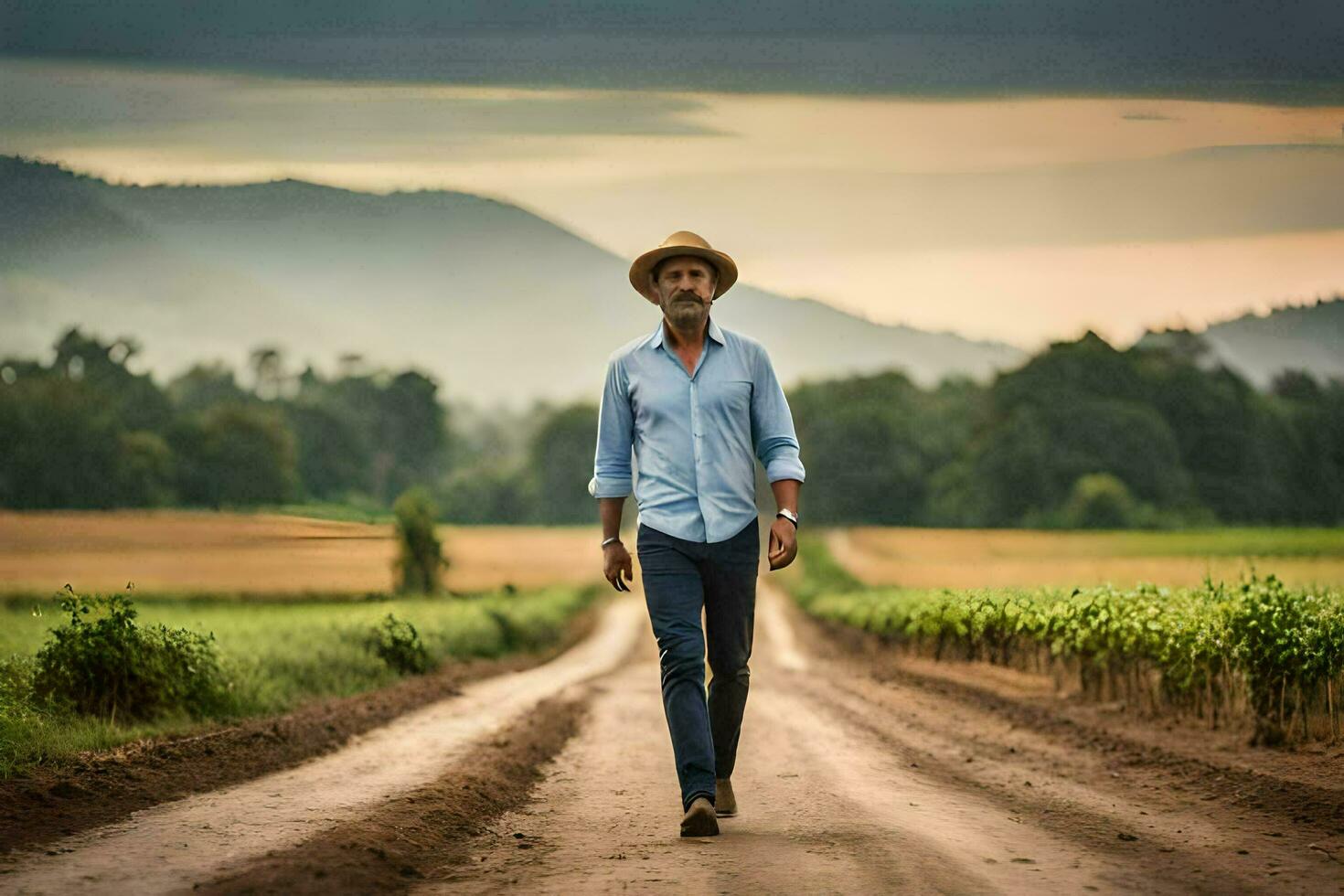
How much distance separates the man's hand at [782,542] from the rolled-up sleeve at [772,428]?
9.9 inches

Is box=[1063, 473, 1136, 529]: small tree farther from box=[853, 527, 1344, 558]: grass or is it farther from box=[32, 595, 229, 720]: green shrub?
box=[32, 595, 229, 720]: green shrub

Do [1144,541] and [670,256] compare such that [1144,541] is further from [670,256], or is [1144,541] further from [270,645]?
[670,256]

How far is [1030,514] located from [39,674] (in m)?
69.8

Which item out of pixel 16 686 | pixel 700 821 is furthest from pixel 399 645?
pixel 700 821

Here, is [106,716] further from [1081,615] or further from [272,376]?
[272,376]

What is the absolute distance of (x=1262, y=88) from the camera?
20.1m

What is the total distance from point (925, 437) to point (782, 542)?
269ft

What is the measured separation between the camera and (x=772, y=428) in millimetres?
7422

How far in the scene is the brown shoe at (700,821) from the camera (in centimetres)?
691

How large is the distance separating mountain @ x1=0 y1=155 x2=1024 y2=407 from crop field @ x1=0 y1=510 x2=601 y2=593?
6.15 m

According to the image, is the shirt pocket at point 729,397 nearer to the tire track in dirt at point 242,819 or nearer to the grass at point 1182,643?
the tire track in dirt at point 242,819

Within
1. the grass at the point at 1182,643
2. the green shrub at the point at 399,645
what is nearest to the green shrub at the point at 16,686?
the grass at the point at 1182,643

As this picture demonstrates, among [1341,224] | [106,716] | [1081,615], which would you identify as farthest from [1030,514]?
[106,716]

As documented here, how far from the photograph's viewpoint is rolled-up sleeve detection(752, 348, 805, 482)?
24.2ft
